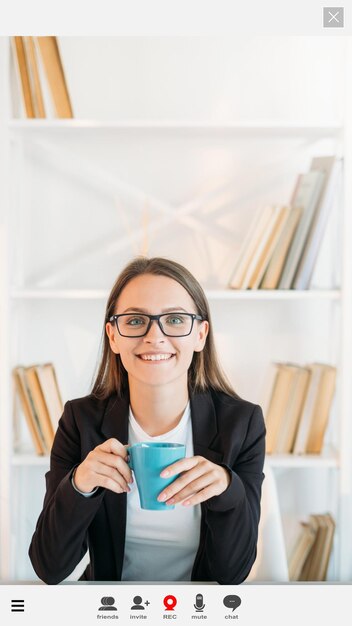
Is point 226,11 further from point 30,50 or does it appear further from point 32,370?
point 32,370

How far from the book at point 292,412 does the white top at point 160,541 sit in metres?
0.51

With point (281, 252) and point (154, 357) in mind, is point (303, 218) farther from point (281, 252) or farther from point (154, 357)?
point (154, 357)

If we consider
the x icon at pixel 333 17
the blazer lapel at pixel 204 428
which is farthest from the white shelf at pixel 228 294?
the x icon at pixel 333 17

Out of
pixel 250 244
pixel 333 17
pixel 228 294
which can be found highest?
pixel 333 17

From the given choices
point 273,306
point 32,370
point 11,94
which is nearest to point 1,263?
point 32,370

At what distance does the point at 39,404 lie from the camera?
57.4 inches

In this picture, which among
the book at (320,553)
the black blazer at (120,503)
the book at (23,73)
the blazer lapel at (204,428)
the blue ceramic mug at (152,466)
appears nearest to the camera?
the blue ceramic mug at (152,466)

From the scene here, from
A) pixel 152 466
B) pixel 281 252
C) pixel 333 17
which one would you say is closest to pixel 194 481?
pixel 152 466

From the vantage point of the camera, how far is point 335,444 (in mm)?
1515

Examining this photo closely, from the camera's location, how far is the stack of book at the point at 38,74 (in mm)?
1401

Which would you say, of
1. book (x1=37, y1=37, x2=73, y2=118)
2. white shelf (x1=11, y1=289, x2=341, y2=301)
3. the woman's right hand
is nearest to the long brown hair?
the woman's right hand

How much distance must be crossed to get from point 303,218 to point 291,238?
0.15 feet

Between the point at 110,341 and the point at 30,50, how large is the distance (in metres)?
0.70
